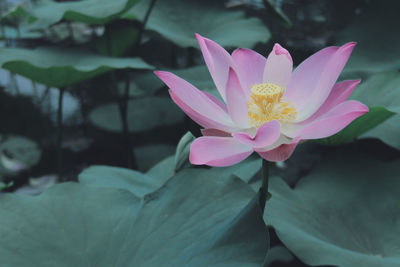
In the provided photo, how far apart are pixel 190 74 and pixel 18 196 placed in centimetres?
95

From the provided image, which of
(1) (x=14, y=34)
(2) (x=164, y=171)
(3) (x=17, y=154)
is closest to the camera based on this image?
(2) (x=164, y=171)

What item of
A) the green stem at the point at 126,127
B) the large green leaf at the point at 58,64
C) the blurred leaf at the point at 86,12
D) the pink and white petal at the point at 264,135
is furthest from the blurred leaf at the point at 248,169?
the green stem at the point at 126,127

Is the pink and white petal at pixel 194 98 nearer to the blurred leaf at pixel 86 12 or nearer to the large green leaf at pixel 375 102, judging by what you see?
the large green leaf at pixel 375 102

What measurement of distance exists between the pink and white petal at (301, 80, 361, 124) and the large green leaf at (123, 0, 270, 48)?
107 cm

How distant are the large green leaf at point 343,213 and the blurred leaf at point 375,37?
0.73m

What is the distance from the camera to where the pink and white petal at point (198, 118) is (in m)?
0.62

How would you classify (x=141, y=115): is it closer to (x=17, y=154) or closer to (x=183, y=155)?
(x=17, y=154)

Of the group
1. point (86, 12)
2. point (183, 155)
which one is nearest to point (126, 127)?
point (86, 12)

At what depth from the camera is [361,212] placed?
39.5 inches

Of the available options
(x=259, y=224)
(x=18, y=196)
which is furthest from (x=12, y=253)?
(x=259, y=224)

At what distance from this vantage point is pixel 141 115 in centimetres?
211

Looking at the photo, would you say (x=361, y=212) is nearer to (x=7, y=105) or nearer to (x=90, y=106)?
(x=90, y=106)

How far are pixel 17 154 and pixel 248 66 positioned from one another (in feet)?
4.52

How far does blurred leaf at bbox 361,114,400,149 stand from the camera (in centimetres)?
107
